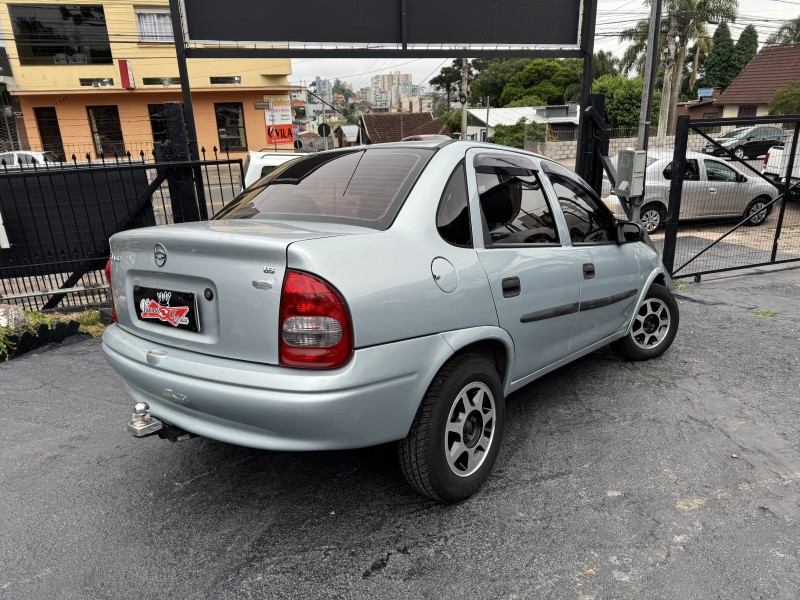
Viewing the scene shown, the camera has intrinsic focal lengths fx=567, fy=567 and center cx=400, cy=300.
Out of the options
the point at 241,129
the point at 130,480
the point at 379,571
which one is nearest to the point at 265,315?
the point at 379,571

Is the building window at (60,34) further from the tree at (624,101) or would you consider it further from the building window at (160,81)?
the tree at (624,101)

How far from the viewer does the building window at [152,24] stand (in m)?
26.1

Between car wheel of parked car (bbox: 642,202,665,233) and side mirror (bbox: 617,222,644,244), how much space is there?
755cm

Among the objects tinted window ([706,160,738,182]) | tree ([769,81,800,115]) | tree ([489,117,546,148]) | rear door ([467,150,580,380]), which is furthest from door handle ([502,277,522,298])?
tree ([489,117,546,148])

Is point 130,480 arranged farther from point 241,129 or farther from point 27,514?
point 241,129

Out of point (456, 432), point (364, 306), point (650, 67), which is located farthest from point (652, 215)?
point (364, 306)

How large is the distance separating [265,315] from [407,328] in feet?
1.89

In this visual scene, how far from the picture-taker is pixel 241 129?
92.9 ft

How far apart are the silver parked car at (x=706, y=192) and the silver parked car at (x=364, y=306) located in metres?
6.08

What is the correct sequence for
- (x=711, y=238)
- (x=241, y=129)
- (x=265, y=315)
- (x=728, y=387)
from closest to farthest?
(x=265, y=315), (x=728, y=387), (x=711, y=238), (x=241, y=129)

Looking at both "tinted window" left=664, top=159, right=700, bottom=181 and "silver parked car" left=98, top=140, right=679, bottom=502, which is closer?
"silver parked car" left=98, top=140, right=679, bottom=502

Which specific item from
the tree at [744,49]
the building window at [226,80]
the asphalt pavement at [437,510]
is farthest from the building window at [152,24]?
the tree at [744,49]

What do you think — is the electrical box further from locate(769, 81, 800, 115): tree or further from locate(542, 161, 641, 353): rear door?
locate(769, 81, 800, 115): tree

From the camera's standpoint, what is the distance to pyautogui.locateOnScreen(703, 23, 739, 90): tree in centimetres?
7069
